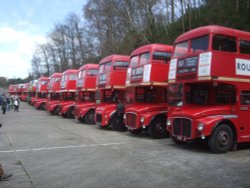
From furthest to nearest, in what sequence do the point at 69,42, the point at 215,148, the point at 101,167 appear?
the point at 69,42 < the point at 215,148 < the point at 101,167

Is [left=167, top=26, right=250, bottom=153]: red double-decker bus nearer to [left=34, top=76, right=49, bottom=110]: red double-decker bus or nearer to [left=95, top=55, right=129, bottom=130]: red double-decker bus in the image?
[left=95, top=55, right=129, bottom=130]: red double-decker bus

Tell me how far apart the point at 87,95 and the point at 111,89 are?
4.77 meters

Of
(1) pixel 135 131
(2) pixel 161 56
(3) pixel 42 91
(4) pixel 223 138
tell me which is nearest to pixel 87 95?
(1) pixel 135 131

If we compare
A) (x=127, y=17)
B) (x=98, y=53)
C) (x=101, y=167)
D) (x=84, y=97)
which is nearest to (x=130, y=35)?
(x=127, y=17)

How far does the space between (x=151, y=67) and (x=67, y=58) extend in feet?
181

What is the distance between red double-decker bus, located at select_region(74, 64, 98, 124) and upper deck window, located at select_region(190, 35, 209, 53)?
1217 cm

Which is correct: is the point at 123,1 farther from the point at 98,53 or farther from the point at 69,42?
the point at 69,42

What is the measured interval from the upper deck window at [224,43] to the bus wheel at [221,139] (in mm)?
2489

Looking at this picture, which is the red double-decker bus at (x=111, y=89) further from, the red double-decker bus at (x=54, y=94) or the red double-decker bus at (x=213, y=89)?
the red double-decker bus at (x=54, y=94)

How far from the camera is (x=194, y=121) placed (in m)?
11.6

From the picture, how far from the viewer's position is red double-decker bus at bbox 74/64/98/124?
23.8m

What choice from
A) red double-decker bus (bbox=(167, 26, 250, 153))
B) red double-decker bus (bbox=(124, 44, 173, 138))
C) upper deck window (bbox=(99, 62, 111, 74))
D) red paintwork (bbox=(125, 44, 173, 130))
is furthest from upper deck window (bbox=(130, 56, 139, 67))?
red double-decker bus (bbox=(167, 26, 250, 153))

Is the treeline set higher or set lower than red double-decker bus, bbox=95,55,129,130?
higher

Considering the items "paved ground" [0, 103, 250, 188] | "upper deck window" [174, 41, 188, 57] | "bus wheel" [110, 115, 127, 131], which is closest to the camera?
"paved ground" [0, 103, 250, 188]
